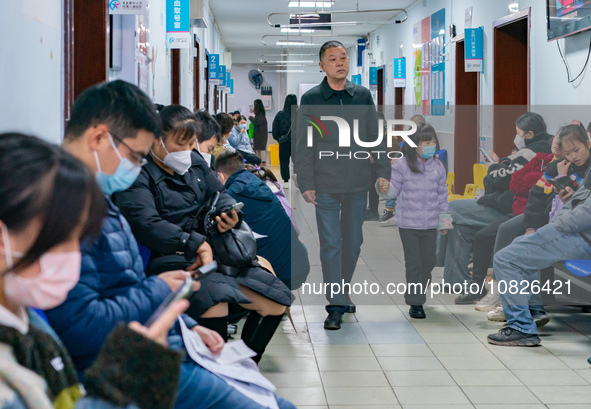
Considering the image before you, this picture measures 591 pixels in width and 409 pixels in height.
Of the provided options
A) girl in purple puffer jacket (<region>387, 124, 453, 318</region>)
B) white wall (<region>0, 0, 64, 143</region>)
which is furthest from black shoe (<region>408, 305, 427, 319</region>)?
white wall (<region>0, 0, 64, 143</region>)

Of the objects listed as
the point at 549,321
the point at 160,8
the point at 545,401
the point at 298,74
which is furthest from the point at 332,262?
the point at 298,74

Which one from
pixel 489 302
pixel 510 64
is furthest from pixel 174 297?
pixel 510 64

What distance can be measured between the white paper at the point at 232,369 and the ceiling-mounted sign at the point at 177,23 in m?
5.36

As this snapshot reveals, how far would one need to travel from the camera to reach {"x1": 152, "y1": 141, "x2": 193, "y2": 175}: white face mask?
2951 mm

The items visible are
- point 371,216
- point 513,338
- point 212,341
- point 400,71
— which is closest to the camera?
point 212,341

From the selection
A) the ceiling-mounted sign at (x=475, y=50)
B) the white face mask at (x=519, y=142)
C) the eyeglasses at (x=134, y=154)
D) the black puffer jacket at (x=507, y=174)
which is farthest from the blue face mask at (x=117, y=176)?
the ceiling-mounted sign at (x=475, y=50)

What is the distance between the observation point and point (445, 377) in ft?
11.8

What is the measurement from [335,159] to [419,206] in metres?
0.64

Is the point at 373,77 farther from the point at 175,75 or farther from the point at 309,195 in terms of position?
the point at 309,195

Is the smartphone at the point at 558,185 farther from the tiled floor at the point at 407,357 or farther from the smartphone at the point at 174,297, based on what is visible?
the smartphone at the point at 174,297

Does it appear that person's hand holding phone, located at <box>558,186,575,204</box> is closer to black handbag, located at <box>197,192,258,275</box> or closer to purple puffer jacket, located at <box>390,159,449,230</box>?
purple puffer jacket, located at <box>390,159,449,230</box>

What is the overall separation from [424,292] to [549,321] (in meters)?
0.81

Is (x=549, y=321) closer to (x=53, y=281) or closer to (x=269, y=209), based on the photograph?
(x=269, y=209)

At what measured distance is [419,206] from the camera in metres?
4.68
